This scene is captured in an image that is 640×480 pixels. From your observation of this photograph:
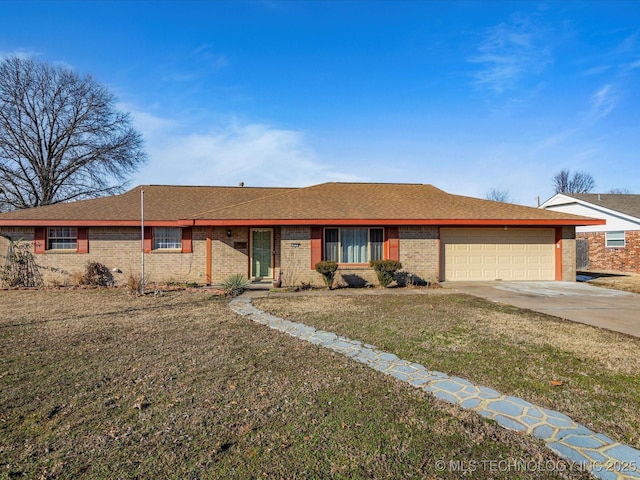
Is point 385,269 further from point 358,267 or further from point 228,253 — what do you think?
point 228,253

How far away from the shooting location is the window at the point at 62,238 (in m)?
12.9

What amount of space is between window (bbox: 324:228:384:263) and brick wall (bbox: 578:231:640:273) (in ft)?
50.6

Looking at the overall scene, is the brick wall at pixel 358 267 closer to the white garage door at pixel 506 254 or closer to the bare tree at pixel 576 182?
the white garage door at pixel 506 254

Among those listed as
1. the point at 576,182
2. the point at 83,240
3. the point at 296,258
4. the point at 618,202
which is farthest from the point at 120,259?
the point at 576,182

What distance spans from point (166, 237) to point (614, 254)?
901 inches

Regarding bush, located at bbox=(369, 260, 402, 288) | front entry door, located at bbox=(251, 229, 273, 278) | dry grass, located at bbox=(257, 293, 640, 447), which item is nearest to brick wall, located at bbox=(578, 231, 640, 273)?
bush, located at bbox=(369, 260, 402, 288)

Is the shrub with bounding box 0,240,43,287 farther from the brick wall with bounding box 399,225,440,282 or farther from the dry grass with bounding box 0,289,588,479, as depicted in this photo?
the brick wall with bounding box 399,225,440,282

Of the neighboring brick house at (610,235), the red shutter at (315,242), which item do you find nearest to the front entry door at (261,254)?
the red shutter at (315,242)

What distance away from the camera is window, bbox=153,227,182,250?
13172 millimetres

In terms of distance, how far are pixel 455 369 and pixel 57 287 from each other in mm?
13298

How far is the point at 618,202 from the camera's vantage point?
70.3ft

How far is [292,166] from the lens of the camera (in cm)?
2133

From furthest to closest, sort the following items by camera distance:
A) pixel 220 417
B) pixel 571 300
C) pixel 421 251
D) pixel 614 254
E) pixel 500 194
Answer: pixel 500 194
pixel 614 254
pixel 421 251
pixel 571 300
pixel 220 417

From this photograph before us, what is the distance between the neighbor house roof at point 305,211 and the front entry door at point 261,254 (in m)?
1.14
